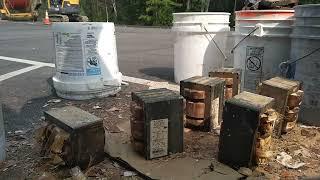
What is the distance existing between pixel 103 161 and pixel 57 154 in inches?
17.0

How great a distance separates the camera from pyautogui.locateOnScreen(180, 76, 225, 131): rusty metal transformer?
355 centimetres

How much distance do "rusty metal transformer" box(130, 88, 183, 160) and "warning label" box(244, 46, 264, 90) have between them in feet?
5.59

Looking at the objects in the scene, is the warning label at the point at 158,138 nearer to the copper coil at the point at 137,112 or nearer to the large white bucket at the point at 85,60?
the copper coil at the point at 137,112

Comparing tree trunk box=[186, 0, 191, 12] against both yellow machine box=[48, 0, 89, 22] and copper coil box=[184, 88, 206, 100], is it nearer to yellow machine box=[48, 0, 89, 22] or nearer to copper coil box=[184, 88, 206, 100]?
yellow machine box=[48, 0, 89, 22]

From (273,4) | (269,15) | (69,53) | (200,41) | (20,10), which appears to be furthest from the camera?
(20,10)

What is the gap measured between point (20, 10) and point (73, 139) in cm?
2771

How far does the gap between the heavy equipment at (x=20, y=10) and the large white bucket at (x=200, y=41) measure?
24.4 meters

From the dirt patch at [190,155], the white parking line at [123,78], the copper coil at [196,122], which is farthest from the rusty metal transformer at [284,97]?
the white parking line at [123,78]

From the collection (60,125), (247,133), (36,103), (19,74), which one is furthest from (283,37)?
(19,74)

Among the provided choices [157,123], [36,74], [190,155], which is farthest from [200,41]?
[36,74]

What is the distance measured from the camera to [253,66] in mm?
4488

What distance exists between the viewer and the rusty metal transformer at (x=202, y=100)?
3555 millimetres

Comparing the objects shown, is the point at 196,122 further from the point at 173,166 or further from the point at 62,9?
the point at 62,9

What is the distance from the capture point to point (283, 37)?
427 cm
